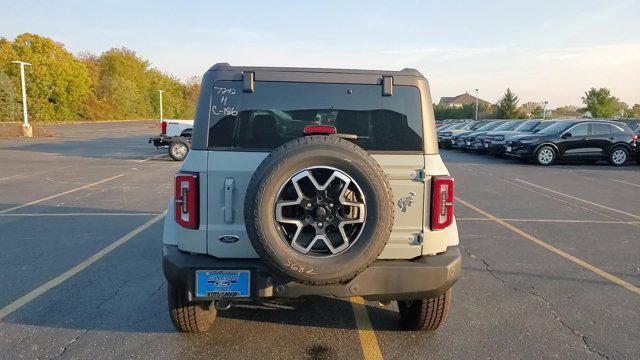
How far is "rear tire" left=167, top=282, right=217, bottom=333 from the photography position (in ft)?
10.9

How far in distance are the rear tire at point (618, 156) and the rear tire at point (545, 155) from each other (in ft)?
7.82

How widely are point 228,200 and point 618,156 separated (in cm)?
1843

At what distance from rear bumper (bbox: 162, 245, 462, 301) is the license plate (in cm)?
3

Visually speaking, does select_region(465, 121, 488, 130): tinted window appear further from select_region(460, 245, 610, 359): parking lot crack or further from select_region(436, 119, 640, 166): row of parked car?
select_region(460, 245, 610, 359): parking lot crack

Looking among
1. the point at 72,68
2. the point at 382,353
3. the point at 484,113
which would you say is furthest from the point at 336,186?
the point at 72,68

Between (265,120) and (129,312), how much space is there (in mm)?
2108

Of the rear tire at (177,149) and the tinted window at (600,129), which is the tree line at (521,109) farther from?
the rear tire at (177,149)

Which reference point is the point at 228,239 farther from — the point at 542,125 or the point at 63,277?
the point at 542,125

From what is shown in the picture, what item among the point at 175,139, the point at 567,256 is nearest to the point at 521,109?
the point at 175,139

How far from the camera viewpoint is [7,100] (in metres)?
49.9

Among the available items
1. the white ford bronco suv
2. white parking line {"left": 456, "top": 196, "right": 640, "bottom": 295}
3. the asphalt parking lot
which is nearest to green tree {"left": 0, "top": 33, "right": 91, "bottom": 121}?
the asphalt parking lot

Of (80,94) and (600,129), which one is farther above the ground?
(80,94)

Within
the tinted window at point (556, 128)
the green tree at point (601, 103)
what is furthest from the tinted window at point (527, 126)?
the green tree at point (601, 103)

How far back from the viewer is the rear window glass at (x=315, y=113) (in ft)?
10.2
